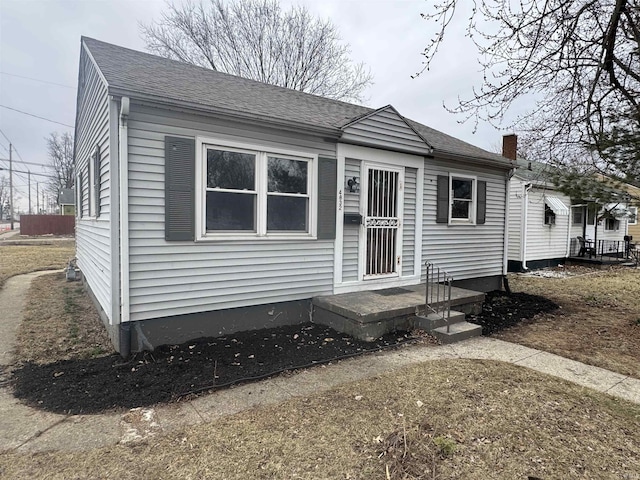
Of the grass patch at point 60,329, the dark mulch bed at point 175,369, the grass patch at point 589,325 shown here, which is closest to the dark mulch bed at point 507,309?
the grass patch at point 589,325

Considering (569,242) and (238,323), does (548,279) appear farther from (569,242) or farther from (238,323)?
(238,323)

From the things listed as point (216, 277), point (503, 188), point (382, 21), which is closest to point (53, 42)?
point (382, 21)

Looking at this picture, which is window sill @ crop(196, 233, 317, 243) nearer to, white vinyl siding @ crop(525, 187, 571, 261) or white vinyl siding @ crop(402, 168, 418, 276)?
white vinyl siding @ crop(402, 168, 418, 276)

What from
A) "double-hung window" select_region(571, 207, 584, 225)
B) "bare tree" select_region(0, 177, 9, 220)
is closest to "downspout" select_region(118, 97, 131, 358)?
"double-hung window" select_region(571, 207, 584, 225)

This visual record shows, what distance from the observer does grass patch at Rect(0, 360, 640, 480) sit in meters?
2.36

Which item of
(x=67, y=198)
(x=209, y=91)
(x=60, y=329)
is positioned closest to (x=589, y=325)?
(x=209, y=91)

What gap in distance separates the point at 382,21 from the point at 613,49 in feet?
12.1

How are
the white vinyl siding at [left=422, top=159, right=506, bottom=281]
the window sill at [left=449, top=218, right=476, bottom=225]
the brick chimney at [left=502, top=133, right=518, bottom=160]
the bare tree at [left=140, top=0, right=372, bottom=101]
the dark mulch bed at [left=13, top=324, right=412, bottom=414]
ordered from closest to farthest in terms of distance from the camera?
the dark mulch bed at [left=13, top=324, right=412, bottom=414] < the white vinyl siding at [left=422, top=159, right=506, bottom=281] < the window sill at [left=449, top=218, right=476, bottom=225] < the brick chimney at [left=502, top=133, right=518, bottom=160] < the bare tree at [left=140, top=0, right=372, bottom=101]

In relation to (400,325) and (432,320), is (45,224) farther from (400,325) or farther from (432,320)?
(432,320)

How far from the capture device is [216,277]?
4.89 m

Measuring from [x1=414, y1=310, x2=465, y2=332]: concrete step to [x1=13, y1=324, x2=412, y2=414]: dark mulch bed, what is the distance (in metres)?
0.34

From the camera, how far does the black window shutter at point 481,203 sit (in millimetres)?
8195

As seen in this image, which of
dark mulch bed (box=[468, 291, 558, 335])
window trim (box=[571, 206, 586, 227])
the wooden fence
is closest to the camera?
dark mulch bed (box=[468, 291, 558, 335])

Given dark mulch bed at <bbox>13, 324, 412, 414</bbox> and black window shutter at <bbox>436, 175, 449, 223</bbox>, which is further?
black window shutter at <bbox>436, 175, 449, 223</bbox>
